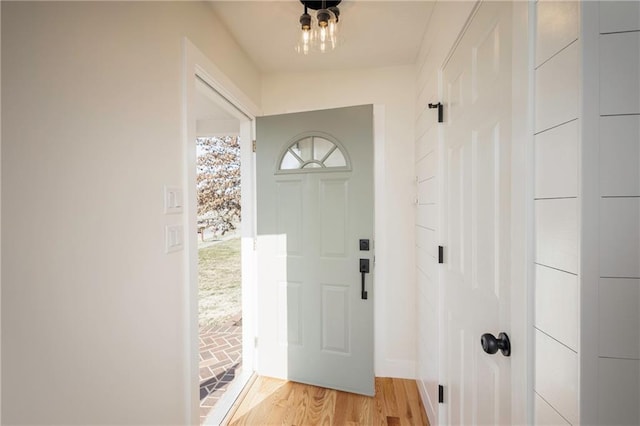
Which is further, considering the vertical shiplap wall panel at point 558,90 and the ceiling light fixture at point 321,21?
the ceiling light fixture at point 321,21

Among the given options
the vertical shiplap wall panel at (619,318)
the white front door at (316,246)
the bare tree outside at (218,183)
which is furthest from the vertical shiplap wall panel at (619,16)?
the bare tree outside at (218,183)

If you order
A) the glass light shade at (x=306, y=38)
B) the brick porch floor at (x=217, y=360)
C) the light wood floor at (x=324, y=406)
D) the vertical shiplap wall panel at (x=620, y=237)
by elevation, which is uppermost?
the glass light shade at (x=306, y=38)

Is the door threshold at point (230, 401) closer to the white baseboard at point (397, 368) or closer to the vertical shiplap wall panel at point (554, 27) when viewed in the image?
the white baseboard at point (397, 368)

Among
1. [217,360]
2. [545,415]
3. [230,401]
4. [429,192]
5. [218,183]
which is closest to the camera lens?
[545,415]

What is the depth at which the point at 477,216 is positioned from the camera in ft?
3.14

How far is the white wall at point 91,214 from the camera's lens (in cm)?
64

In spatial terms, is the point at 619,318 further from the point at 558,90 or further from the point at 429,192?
the point at 429,192

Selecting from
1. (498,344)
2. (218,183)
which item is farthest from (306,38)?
(218,183)

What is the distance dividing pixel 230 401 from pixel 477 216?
187cm

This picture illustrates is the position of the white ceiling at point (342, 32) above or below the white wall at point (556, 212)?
above

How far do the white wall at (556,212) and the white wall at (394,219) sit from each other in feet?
4.58

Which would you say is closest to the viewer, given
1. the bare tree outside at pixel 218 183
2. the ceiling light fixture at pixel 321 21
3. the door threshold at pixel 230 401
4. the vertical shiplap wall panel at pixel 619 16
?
the vertical shiplap wall panel at pixel 619 16

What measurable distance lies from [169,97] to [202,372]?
2.13 m

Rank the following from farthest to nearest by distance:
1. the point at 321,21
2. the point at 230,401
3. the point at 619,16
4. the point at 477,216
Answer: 1. the point at 230,401
2. the point at 321,21
3. the point at 477,216
4. the point at 619,16
